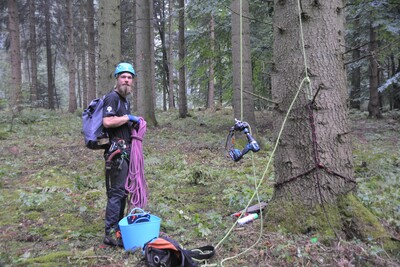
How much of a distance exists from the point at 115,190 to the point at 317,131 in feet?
8.05

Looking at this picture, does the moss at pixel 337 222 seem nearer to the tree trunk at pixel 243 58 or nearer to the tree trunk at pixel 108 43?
the tree trunk at pixel 108 43

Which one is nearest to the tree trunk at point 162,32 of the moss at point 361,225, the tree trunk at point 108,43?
the tree trunk at point 108,43

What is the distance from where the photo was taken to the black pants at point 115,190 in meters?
4.05

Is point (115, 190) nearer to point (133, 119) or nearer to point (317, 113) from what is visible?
point (133, 119)

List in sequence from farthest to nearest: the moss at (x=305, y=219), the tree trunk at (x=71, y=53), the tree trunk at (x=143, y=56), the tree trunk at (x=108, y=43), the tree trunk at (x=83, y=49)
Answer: the tree trunk at (x=83, y=49) < the tree trunk at (x=71, y=53) < the tree trunk at (x=143, y=56) < the tree trunk at (x=108, y=43) < the moss at (x=305, y=219)

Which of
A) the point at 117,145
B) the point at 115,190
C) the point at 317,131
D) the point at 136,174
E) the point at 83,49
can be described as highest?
the point at 83,49

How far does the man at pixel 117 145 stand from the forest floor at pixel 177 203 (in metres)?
0.38

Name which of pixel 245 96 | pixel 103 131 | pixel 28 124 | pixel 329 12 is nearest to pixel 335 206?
pixel 329 12

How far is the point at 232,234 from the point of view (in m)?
3.58

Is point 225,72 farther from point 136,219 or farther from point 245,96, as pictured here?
point 136,219

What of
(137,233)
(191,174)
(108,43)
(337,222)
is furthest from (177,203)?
(108,43)

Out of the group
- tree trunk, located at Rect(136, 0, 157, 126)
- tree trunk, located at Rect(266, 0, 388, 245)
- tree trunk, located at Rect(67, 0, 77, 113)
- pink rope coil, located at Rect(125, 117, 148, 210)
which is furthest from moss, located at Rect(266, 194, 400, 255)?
tree trunk, located at Rect(67, 0, 77, 113)

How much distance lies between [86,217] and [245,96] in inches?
232

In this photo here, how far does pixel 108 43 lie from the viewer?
6.62 m
